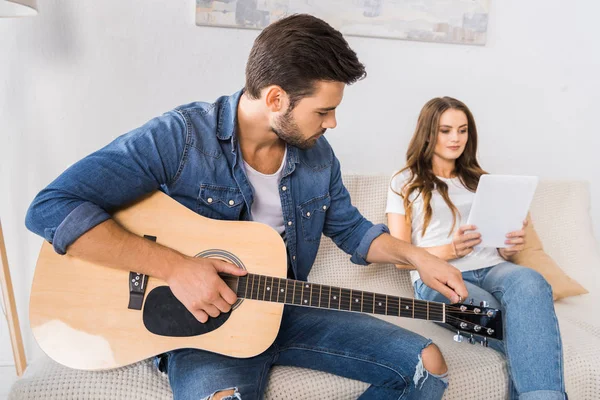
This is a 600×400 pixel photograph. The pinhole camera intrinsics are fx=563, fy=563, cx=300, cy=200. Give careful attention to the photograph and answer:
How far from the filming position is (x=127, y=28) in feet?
6.41

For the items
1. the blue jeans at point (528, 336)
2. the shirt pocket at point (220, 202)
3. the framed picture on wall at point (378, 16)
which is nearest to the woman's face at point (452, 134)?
the framed picture on wall at point (378, 16)

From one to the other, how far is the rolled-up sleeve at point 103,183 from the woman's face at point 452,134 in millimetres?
1059

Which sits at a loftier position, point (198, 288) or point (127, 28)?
point (127, 28)

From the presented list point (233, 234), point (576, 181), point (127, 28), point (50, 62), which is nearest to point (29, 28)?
point (50, 62)

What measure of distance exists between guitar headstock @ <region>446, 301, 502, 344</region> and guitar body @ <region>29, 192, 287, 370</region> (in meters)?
0.39

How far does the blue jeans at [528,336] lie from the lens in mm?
1357

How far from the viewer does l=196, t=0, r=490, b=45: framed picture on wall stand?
79.4 inches

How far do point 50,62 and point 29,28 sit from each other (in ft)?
0.41

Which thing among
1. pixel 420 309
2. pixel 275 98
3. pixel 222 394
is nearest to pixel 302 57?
pixel 275 98

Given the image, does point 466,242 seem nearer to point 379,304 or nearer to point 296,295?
point 379,304

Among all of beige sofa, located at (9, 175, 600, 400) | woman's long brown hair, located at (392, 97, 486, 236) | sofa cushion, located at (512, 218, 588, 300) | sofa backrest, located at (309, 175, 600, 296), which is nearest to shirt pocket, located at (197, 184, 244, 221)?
beige sofa, located at (9, 175, 600, 400)

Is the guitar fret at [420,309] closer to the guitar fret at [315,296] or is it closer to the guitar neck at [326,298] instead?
the guitar neck at [326,298]

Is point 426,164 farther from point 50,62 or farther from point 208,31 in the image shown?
point 50,62

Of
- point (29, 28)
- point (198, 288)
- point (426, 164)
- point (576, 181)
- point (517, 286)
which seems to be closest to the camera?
point (198, 288)
